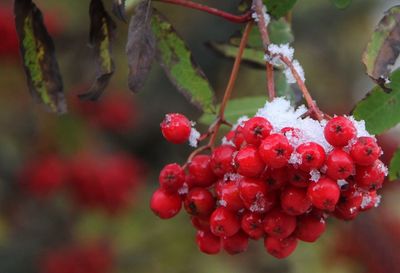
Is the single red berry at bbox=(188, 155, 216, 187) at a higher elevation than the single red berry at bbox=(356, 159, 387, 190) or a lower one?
lower

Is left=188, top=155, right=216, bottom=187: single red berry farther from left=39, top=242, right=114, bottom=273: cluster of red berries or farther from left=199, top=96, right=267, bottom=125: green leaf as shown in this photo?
left=39, top=242, right=114, bottom=273: cluster of red berries

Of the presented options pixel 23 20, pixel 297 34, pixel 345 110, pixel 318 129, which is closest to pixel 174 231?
pixel 345 110

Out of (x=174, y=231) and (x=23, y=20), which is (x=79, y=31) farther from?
(x=23, y=20)

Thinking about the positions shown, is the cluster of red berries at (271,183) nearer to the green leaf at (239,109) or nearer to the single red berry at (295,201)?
the single red berry at (295,201)

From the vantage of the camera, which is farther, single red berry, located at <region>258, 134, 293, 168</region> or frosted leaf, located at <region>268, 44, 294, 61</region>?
frosted leaf, located at <region>268, 44, 294, 61</region>

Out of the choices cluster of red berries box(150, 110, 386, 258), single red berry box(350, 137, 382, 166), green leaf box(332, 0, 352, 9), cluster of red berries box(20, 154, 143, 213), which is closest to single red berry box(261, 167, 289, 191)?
cluster of red berries box(150, 110, 386, 258)

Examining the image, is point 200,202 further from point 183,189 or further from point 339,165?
point 339,165

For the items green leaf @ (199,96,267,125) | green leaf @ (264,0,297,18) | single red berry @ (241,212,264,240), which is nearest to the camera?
single red berry @ (241,212,264,240)

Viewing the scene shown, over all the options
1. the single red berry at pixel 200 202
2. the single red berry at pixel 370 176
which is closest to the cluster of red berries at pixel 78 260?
the single red berry at pixel 200 202
